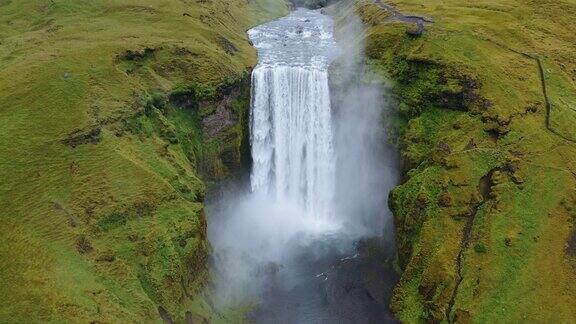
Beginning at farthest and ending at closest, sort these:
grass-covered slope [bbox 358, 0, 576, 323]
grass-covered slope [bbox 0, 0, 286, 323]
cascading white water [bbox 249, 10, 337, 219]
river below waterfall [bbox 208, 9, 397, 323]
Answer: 1. cascading white water [bbox 249, 10, 337, 219]
2. river below waterfall [bbox 208, 9, 397, 323]
3. grass-covered slope [bbox 358, 0, 576, 323]
4. grass-covered slope [bbox 0, 0, 286, 323]

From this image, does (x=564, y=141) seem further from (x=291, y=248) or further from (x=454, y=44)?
(x=291, y=248)

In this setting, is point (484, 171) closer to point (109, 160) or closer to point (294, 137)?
point (294, 137)

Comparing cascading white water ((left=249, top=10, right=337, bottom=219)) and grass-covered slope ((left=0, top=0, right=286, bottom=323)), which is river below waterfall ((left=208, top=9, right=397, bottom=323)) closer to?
cascading white water ((left=249, top=10, right=337, bottom=219))

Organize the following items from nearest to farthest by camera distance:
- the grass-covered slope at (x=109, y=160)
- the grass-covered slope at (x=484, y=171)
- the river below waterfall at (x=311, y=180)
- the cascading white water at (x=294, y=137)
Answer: the grass-covered slope at (x=109, y=160) < the grass-covered slope at (x=484, y=171) < the river below waterfall at (x=311, y=180) < the cascading white water at (x=294, y=137)

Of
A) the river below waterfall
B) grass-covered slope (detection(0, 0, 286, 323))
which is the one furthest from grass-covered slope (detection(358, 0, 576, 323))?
grass-covered slope (detection(0, 0, 286, 323))

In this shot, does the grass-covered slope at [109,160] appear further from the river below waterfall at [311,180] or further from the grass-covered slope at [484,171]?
the grass-covered slope at [484,171]

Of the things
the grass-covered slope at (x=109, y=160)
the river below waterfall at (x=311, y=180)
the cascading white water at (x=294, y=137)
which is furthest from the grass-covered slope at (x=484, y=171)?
the grass-covered slope at (x=109, y=160)

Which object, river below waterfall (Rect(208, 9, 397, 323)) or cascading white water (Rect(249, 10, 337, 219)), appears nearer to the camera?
river below waterfall (Rect(208, 9, 397, 323))
